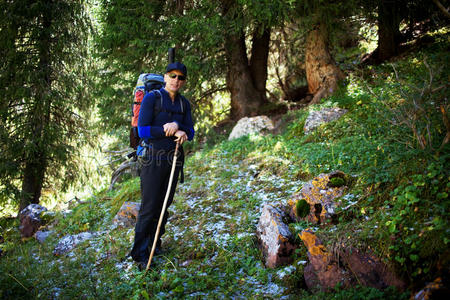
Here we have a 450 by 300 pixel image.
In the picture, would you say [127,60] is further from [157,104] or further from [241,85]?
[157,104]

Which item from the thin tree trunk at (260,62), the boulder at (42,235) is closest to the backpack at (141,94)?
the boulder at (42,235)

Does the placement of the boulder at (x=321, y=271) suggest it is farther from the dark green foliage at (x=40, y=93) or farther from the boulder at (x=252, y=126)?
the dark green foliage at (x=40, y=93)

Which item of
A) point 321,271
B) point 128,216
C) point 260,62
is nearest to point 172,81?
point 321,271

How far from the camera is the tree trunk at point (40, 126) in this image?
29.1 ft

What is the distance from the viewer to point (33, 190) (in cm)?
947

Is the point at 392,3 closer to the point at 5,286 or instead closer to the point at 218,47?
the point at 218,47

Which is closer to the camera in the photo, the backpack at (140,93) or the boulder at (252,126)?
the backpack at (140,93)

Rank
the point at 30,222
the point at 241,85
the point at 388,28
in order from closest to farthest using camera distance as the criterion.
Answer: the point at 30,222, the point at 388,28, the point at 241,85

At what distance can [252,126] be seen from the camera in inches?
351

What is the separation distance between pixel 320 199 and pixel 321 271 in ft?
3.91

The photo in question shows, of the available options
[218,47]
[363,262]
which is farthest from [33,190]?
[363,262]

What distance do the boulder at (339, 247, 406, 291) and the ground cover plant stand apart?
89 mm

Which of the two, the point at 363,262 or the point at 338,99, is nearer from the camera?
the point at 363,262

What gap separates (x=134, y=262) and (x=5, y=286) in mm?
1590
